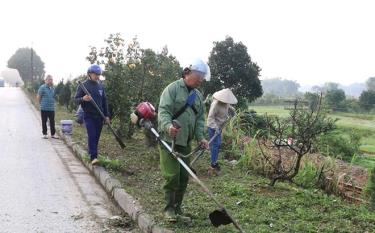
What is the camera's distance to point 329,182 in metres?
7.66

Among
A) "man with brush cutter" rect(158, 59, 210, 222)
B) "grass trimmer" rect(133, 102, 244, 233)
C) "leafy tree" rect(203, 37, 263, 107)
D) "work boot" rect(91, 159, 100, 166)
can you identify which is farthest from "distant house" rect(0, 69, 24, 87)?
"man with brush cutter" rect(158, 59, 210, 222)

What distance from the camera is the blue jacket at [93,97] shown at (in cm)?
820

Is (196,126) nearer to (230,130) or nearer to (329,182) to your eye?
(329,182)

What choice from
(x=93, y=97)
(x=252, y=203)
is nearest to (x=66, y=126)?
(x=93, y=97)

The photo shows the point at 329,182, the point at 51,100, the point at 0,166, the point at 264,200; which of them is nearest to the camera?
the point at 264,200

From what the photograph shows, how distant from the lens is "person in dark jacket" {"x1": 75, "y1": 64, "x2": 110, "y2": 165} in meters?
8.20

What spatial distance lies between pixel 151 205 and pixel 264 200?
1.55 meters

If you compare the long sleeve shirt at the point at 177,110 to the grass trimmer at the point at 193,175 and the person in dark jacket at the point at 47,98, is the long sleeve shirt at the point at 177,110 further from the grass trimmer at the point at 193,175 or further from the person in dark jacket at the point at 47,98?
the person in dark jacket at the point at 47,98

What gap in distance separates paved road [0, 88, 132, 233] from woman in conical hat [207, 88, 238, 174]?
207 cm

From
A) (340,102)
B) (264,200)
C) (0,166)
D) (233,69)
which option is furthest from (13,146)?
(340,102)

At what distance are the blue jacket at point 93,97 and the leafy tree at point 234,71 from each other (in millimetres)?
8097

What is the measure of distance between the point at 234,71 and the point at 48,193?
10.4 meters

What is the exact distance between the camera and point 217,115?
27.6 ft

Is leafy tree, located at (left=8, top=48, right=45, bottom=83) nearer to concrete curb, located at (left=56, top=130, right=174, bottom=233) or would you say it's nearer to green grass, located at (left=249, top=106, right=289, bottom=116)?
green grass, located at (left=249, top=106, right=289, bottom=116)
